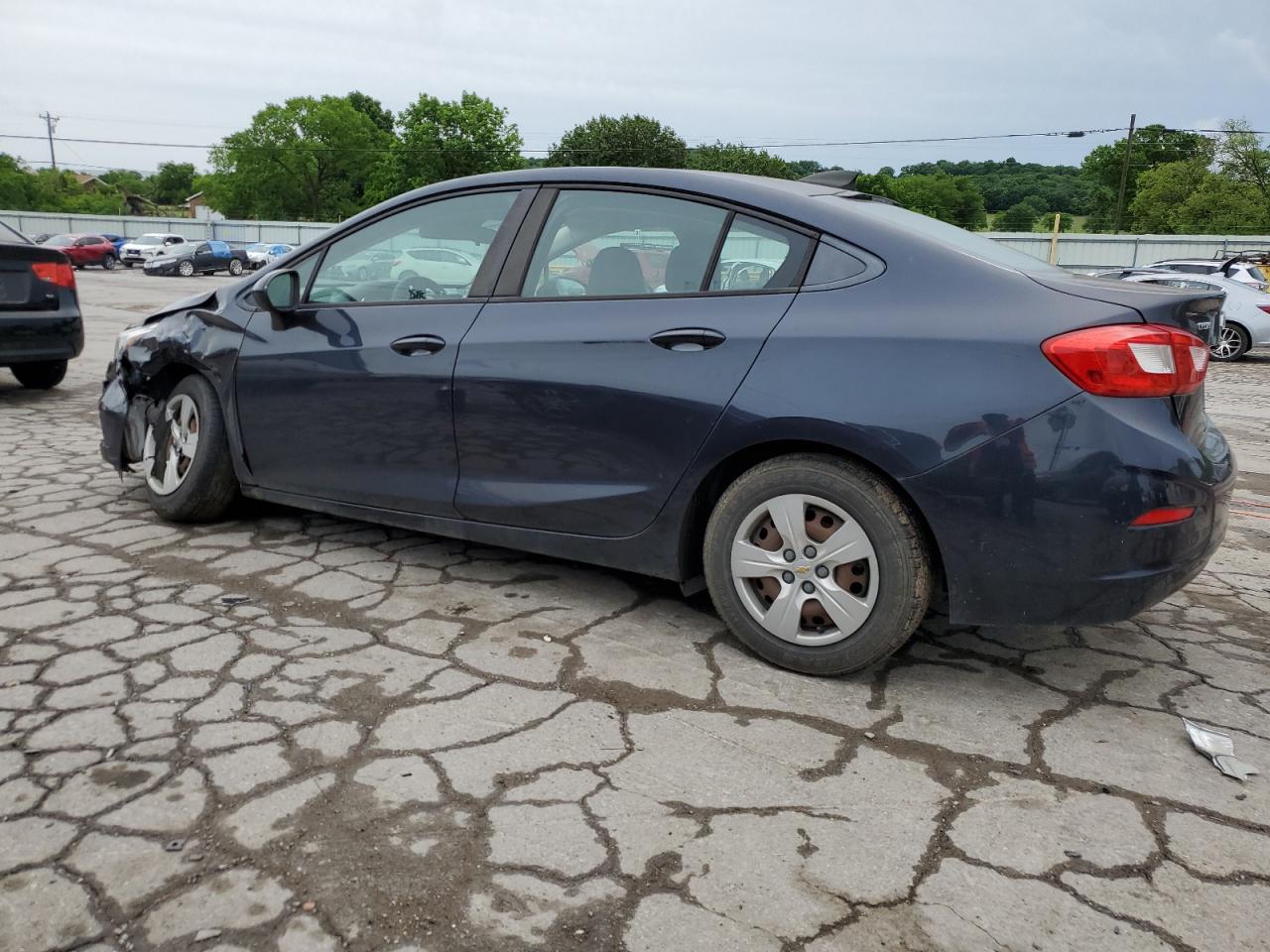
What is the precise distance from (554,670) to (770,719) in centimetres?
70

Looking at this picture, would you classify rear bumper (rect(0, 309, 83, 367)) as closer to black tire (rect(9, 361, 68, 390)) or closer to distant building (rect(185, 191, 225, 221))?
black tire (rect(9, 361, 68, 390))

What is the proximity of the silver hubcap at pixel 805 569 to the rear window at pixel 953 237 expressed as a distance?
88 centimetres

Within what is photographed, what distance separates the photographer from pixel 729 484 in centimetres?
321

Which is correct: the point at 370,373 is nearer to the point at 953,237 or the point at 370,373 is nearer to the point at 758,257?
the point at 758,257

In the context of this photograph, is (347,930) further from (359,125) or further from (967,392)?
(359,125)

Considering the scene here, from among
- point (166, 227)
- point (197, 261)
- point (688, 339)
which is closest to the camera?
point (688, 339)

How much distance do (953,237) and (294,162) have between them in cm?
9173

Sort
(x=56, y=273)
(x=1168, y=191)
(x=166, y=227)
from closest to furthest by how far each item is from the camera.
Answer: (x=56, y=273) < (x=166, y=227) < (x=1168, y=191)

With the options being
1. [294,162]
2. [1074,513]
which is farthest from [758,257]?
[294,162]

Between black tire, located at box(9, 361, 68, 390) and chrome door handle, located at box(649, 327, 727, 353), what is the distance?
7099 mm

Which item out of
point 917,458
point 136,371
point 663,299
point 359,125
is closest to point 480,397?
point 663,299

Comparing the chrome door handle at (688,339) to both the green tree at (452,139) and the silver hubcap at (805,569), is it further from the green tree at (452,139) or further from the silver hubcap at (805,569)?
the green tree at (452,139)

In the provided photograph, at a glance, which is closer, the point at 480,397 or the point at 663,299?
the point at 663,299

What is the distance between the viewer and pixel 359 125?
88.8 metres
